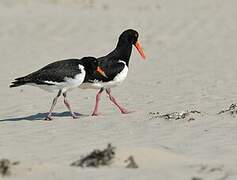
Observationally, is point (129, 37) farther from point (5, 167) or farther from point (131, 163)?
point (5, 167)

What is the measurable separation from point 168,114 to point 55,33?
10.5 meters

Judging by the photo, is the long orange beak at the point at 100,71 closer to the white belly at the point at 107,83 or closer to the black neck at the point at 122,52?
the white belly at the point at 107,83

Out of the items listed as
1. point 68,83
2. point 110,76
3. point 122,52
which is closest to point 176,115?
point 110,76

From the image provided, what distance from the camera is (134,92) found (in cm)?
1276

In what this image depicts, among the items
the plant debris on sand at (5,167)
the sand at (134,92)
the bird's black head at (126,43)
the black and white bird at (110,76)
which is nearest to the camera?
the plant debris on sand at (5,167)

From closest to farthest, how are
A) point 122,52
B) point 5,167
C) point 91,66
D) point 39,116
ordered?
point 5,167
point 91,66
point 39,116
point 122,52

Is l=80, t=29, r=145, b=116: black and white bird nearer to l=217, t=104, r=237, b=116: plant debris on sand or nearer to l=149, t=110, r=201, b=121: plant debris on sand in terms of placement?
l=149, t=110, r=201, b=121: plant debris on sand

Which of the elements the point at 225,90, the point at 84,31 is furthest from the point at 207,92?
the point at 84,31

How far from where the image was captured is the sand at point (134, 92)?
6.94m

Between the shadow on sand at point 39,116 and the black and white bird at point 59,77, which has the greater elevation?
the black and white bird at point 59,77

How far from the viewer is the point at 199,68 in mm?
14945

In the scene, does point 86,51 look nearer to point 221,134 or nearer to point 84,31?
point 84,31

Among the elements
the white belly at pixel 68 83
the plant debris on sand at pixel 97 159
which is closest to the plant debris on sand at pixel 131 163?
the plant debris on sand at pixel 97 159

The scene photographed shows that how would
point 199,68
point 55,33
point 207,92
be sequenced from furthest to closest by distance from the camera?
point 55,33 < point 199,68 < point 207,92
